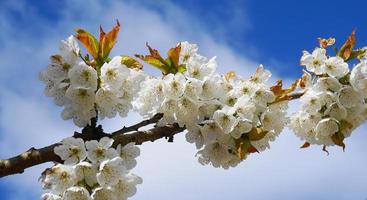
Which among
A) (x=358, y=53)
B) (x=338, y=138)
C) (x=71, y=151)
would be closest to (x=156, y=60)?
(x=71, y=151)

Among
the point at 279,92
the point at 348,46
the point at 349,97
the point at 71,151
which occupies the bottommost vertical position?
the point at 71,151

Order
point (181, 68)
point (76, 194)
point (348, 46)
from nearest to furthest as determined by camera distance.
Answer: point (76, 194)
point (181, 68)
point (348, 46)

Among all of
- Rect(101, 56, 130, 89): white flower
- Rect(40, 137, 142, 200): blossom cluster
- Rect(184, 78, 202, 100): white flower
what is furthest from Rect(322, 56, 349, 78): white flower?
Rect(40, 137, 142, 200): blossom cluster

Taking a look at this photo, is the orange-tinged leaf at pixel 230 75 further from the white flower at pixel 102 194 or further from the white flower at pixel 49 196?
the white flower at pixel 49 196

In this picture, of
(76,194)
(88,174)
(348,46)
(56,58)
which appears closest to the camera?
(76,194)

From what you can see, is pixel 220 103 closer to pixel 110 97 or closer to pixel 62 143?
pixel 110 97

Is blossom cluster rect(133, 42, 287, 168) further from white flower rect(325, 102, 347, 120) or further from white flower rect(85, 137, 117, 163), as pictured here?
white flower rect(85, 137, 117, 163)

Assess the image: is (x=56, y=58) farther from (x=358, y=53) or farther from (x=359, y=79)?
(x=358, y=53)

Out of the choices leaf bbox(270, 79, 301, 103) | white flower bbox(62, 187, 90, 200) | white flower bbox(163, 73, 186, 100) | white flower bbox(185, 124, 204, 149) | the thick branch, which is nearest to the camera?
white flower bbox(62, 187, 90, 200)
